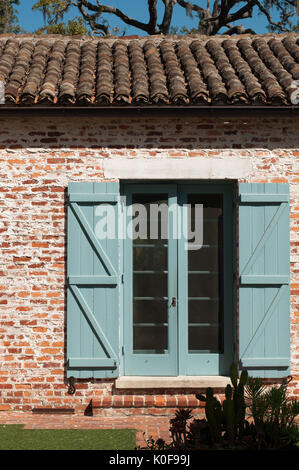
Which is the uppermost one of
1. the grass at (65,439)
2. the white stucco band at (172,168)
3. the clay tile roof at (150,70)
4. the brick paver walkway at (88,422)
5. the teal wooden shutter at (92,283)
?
the clay tile roof at (150,70)

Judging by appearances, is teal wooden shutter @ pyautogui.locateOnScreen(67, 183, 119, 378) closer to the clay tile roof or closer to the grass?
the grass

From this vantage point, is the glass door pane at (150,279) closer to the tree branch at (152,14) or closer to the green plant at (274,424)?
the green plant at (274,424)

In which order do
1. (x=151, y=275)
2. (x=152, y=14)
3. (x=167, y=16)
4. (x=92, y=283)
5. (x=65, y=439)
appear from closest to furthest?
(x=65, y=439) → (x=92, y=283) → (x=151, y=275) → (x=152, y=14) → (x=167, y=16)

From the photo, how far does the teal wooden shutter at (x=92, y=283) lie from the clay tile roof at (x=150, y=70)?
43.1 inches

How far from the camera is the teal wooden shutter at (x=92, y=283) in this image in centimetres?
633

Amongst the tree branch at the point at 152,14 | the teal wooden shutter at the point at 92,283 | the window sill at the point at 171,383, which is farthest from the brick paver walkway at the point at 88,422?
the tree branch at the point at 152,14

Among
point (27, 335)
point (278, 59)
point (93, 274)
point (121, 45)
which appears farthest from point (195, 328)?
point (121, 45)

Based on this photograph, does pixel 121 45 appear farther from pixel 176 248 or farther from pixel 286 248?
pixel 286 248

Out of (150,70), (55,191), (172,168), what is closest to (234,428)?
(172,168)

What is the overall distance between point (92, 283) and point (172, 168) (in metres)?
1.60

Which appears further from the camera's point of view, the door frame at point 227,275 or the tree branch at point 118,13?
the tree branch at point 118,13

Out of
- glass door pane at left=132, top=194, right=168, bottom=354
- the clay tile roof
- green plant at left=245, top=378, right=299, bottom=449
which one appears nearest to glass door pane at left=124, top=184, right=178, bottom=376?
Result: glass door pane at left=132, top=194, right=168, bottom=354

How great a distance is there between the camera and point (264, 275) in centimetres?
640

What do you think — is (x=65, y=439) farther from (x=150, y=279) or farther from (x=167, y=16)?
(x=167, y=16)
